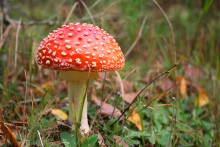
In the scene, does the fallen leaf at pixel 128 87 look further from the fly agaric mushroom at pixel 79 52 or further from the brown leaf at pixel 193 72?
the fly agaric mushroom at pixel 79 52

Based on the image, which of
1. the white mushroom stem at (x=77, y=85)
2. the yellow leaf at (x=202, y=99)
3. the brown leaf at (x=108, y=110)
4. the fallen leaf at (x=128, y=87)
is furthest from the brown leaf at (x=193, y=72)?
the white mushroom stem at (x=77, y=85)

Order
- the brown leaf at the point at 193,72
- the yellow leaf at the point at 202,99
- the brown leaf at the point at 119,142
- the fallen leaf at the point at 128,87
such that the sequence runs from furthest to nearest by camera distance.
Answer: the brown leaf at the point at 193,72 → the fallen leaf at the point at 128,87 → the yellow leaf at the point at 202,99 → the brown leaf at the point at 119,142

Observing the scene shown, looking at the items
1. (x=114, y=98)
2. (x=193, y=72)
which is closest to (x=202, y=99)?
(x=193, y=72)

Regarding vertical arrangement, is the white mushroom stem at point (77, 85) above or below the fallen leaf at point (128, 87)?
above

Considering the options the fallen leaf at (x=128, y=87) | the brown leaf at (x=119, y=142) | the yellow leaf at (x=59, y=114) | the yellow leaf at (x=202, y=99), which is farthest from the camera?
the fallen leaf at (x=128, y=87)

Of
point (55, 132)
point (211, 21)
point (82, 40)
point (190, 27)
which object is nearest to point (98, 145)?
point (55, 132)

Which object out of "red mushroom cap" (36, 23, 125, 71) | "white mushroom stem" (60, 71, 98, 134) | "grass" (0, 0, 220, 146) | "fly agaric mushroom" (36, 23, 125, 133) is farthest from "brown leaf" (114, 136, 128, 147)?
"red mushroom cap" (36, 23, 125, 71)
